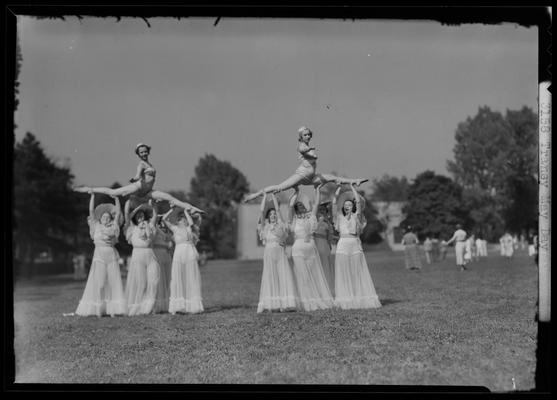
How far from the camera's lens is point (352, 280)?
15258 millimetres

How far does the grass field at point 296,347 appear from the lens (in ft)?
28.1

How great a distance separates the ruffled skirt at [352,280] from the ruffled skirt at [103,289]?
492 centimetres

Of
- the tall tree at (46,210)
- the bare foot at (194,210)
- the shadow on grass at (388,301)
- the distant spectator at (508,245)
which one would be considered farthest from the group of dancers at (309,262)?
the distant spectator at (508,245)

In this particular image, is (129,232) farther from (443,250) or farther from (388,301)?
(443,250)

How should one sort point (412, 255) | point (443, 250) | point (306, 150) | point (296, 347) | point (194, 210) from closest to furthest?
1. point (296, 347)
2. point (306, 150)
3. point (194, 210)
4. point (412, 255)
5. point (443, 250)

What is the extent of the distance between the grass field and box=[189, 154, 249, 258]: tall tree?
50.2m

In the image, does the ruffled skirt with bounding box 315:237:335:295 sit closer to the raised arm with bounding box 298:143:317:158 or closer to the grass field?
the grass field

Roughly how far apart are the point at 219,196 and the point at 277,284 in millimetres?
59854

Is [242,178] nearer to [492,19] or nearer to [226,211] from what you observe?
[226,211]

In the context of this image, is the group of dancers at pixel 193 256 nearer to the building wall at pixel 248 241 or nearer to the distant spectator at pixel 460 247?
the distant spectator at pixel 460 247

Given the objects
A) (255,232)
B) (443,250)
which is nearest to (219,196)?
(255,232)

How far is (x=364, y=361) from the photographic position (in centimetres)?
917

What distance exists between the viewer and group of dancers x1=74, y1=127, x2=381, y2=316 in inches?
585

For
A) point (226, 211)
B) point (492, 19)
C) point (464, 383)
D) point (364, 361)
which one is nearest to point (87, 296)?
point (364, 361)
